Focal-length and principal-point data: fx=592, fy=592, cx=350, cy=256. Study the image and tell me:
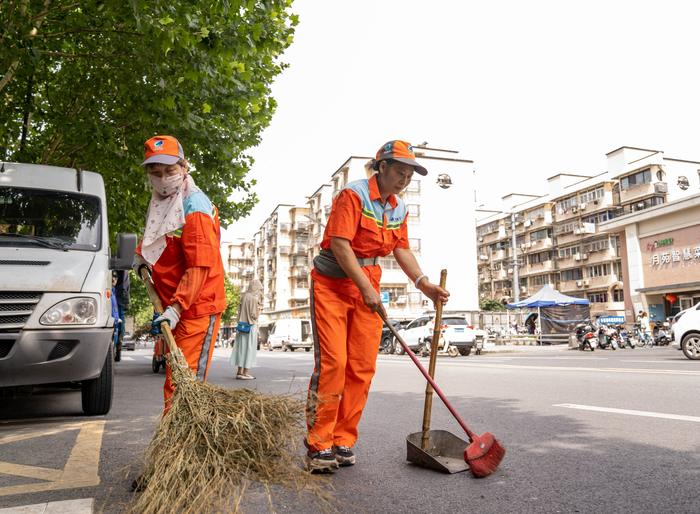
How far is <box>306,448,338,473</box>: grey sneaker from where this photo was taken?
132 inches

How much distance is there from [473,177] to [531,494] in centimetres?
5773

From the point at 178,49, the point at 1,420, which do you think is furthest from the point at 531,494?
the point at 178,49

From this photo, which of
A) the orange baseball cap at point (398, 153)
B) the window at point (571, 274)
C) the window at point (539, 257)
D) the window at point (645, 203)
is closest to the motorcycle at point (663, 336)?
the window at point (645, 203)

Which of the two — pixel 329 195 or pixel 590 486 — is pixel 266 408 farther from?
pixel 329 195

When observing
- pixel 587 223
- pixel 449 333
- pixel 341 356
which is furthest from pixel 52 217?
pixel 587 223

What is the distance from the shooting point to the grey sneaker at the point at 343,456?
3.66m

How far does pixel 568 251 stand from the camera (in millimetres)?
60719

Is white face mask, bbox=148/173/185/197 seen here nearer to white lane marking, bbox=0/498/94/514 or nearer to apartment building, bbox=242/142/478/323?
white lane marking, bbox=0/498/94/514

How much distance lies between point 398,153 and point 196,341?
1.66 meters

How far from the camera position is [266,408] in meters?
2.83

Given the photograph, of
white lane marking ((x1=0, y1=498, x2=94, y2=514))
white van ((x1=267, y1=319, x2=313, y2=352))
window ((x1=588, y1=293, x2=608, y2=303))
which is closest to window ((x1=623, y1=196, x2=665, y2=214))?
window ((x1=588, y1=293, x2=608, y2=303))

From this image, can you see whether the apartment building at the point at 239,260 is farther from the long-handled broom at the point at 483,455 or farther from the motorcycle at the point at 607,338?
the long-handled broom at the point at 483,455

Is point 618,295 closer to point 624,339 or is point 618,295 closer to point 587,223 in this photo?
point 587,223

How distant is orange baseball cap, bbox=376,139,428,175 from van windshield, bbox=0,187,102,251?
3.30 m
